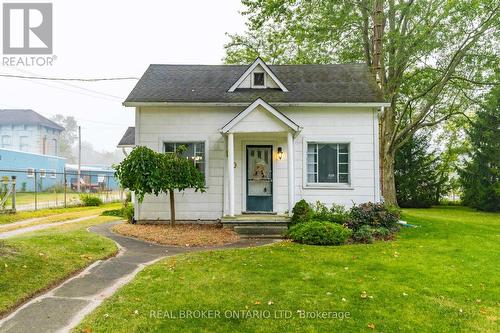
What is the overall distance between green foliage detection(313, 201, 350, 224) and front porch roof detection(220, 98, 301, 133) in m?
2.65

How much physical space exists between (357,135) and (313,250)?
5098mm

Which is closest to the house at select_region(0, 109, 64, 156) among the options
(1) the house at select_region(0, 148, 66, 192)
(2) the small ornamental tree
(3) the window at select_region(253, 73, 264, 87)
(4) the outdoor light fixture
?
(1) the house at select_region(0, 148, 66, 192)

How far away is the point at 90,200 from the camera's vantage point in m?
21.2

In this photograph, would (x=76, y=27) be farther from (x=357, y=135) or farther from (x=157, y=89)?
(x=357, y=135)

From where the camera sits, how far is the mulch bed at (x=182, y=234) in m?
8.63

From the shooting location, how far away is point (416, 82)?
1806 centimetres

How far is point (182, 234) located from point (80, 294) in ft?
15.3

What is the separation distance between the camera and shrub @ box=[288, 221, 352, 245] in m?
8.48

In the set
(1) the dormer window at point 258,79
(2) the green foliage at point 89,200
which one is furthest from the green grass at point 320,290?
(2) the green foliage at point 89,200

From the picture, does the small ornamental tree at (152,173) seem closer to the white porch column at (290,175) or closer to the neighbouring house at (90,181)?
the white porch column at (290,175)

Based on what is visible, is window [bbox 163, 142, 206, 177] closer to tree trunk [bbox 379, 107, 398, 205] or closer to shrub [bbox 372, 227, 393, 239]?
shrub [bbox 372, 227, 393, 239]

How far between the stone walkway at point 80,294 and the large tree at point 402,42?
517 inches

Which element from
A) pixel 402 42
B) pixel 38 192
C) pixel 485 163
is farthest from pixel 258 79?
pixel 38 192

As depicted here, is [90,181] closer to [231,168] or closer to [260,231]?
[231,168]
